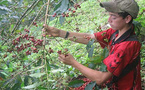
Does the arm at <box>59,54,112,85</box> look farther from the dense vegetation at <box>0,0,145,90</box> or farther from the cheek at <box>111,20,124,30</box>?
the cheek at <box>111,20,124,30</box>

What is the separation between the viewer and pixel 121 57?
1.32 m

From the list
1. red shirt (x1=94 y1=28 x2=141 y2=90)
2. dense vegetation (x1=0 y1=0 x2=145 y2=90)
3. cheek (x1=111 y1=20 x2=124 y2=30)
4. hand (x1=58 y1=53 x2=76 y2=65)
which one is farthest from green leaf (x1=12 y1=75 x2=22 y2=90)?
cheek (x1=111 y1=20 x2=124 y2=30)

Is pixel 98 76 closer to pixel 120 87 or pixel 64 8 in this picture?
pixel 120 87

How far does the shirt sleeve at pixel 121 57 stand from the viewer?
1.31 meters

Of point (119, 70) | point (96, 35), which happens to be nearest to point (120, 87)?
point (119, 70)

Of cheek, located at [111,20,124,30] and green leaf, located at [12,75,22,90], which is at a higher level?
cheek, located at [111,20,124,30]

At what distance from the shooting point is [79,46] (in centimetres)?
417

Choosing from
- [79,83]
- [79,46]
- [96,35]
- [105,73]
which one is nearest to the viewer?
[79,83]

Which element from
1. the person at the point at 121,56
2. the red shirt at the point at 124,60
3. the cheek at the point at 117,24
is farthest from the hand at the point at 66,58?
the cheek at the point at 117,24

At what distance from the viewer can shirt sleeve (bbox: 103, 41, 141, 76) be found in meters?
1.31

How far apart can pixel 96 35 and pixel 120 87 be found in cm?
57

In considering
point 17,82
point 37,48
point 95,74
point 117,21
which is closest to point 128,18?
point 117,21

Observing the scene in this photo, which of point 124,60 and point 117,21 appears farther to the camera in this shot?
point 117,21

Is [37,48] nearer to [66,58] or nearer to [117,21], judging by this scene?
[66,58]
